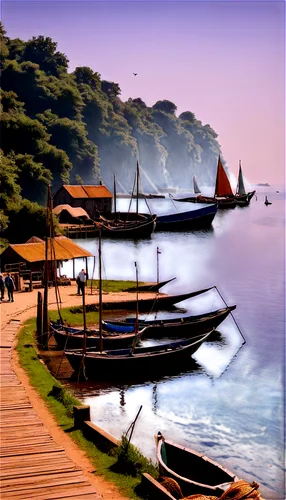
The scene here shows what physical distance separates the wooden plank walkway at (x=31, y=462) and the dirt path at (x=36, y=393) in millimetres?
308

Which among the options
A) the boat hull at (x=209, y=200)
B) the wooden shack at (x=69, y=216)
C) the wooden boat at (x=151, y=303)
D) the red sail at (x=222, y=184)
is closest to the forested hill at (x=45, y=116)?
the wooden shack at (x=69, y=216)

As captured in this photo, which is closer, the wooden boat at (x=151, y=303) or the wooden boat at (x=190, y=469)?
the wooden boat at (x=190, y=469)

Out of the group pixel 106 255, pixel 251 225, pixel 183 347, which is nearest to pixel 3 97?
pixel 106 255

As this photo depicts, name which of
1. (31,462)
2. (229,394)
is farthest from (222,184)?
(31,462)

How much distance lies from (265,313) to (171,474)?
1220 inches

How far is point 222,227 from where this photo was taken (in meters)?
115

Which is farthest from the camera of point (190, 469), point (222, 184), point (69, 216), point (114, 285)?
point (222, 184)

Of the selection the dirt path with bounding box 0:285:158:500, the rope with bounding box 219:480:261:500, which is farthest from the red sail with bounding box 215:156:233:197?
the rope with bounding box 219:480:261:500

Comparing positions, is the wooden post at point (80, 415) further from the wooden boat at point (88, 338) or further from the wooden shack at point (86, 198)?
the wooden shack at point (86, 198)

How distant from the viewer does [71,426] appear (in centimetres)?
1878

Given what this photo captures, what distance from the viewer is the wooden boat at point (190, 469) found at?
14.3 metres

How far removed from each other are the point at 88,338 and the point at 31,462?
1495cm

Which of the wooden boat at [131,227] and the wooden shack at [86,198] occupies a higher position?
the wooden shack at [86,198]

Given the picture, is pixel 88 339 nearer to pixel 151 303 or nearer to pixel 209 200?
pixel 151 303
